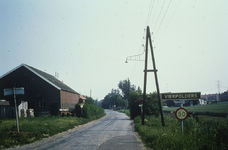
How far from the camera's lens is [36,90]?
31.5m

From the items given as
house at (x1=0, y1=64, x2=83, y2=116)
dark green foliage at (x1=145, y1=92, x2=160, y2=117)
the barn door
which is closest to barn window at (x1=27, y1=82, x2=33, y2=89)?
house at (x1=0, y1=64, x2=83, y2=116)

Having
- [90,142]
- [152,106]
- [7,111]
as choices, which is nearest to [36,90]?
[7,111]

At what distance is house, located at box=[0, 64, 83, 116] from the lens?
3081 centimetres

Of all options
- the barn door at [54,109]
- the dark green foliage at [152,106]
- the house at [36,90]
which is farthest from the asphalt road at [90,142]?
the house at [36,90]

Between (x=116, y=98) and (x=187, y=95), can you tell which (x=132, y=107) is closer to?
(x=187, y=95)

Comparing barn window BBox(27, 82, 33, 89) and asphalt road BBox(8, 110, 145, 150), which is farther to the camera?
barn window BBox(27, 82, 33, 89)

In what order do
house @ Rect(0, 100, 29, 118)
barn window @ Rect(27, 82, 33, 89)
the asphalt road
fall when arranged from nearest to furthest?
the asphalt road, house @ Rect(0, 100, 29, 118), barn window @ Rect(27, 82, 33, 89)

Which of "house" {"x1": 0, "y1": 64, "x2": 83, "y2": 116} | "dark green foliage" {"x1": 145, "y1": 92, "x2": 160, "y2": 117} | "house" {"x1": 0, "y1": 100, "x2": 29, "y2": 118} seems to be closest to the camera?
"house" {"x1": 0, "y1": 100, "x2": 29, "y2": 118}

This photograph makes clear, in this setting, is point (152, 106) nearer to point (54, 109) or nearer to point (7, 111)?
point (54, 109)

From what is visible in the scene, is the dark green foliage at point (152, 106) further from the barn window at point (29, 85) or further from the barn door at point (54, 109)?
the barn window at point (29, 85)

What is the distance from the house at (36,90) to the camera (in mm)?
30812

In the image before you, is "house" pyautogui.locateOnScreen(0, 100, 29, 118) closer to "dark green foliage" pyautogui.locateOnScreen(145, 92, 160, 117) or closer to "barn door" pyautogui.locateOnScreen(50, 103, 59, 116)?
"barn door" pyautogui.locateOnScreen(50, 103, 59, 116)

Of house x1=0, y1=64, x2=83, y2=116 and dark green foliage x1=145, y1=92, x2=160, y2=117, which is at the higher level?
house x1=0, y1=64, x2=83, y2=116

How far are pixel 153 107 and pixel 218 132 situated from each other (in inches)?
764
